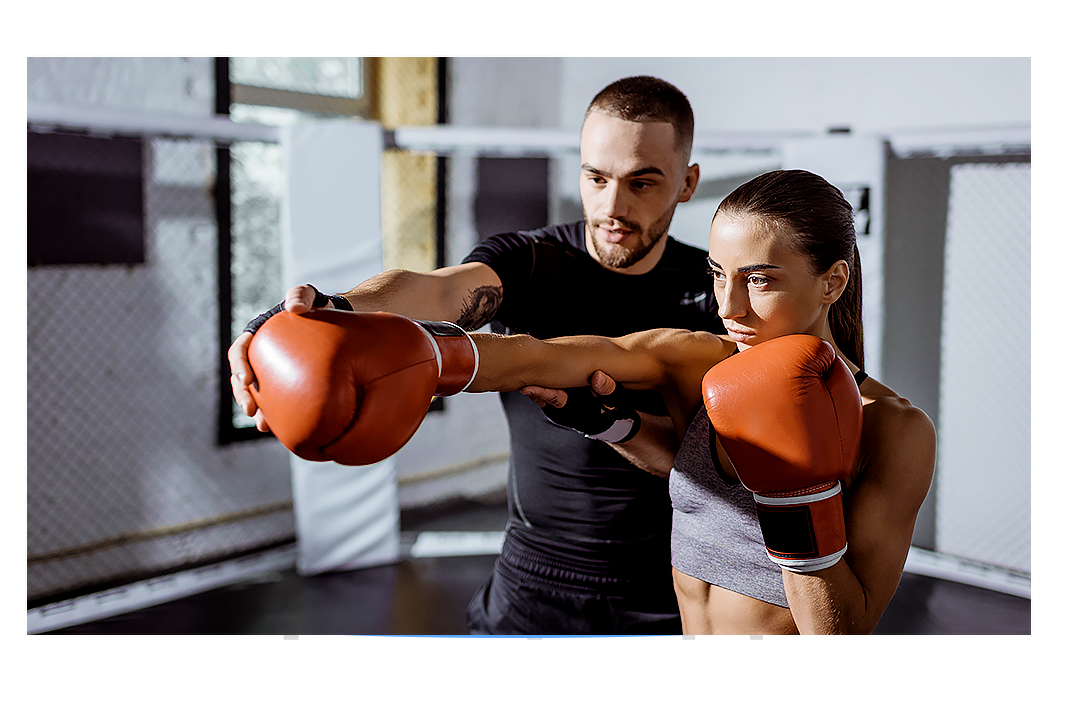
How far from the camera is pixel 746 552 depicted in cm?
110

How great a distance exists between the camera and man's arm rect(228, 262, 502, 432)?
3.65 ft

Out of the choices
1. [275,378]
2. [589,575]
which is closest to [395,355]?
[275,378]

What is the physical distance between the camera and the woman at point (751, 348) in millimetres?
985

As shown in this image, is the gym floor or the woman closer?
the woman

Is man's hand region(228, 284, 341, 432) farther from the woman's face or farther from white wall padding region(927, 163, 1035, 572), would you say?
white wall padding region(927, 163, 1035, 572)

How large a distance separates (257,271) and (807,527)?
236 centimetres

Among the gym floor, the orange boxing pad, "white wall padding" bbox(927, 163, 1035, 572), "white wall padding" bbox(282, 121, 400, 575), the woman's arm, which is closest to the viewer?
the orange boxing pad

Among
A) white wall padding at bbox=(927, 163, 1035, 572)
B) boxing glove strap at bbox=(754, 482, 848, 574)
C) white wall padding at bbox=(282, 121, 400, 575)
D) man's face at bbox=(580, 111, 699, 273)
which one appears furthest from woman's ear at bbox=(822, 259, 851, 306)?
white wall padding at bbox=(927, 163, 1035, 572)

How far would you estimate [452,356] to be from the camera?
867mm

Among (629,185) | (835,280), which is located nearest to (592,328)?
(629,185)

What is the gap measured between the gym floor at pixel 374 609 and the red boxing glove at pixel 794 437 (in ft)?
4.47

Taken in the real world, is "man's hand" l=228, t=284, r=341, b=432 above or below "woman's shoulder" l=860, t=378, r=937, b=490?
above

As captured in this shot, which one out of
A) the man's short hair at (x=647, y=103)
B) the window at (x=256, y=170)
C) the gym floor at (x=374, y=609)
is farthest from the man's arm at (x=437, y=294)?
the window at (x=256, y=170)

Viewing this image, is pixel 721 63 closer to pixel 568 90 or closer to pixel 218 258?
pixel 568 90
